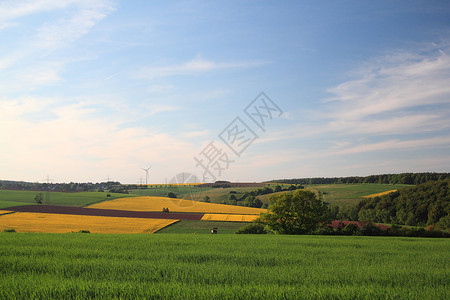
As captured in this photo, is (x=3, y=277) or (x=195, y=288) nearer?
(x=195, y=288)

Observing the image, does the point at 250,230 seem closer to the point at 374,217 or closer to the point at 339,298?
the point at 339,298

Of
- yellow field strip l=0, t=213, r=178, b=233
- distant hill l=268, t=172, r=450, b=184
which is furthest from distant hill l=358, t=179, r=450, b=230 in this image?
yellow field strip l=0, t=213, r=178, b=233

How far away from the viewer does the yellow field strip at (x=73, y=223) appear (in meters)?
47.6

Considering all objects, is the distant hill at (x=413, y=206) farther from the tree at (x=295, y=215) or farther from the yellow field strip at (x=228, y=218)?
the tree at (x=295, y=215)

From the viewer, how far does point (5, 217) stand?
57.8 meters

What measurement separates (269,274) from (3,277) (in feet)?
23.9

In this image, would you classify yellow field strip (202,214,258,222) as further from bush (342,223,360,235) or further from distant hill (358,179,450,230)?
distant hill (358,179,450,230)

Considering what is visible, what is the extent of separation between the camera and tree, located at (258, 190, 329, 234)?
46656mm

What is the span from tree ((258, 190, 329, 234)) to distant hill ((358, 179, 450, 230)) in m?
46.1

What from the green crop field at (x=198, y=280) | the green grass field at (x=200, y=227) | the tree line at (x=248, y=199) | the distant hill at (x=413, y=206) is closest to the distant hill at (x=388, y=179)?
the distant hill at (x=413, y=206)

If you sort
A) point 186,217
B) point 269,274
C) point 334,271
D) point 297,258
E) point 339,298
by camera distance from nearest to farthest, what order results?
point 339,298 < point 269,274 < point 334,271 < point 297,258 < point 186,217

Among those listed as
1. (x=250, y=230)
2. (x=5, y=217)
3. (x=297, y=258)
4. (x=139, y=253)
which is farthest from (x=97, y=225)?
(x=297, y=258)

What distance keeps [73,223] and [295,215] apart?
38.3 metres

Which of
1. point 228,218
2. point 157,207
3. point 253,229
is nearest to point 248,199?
point 157,207
